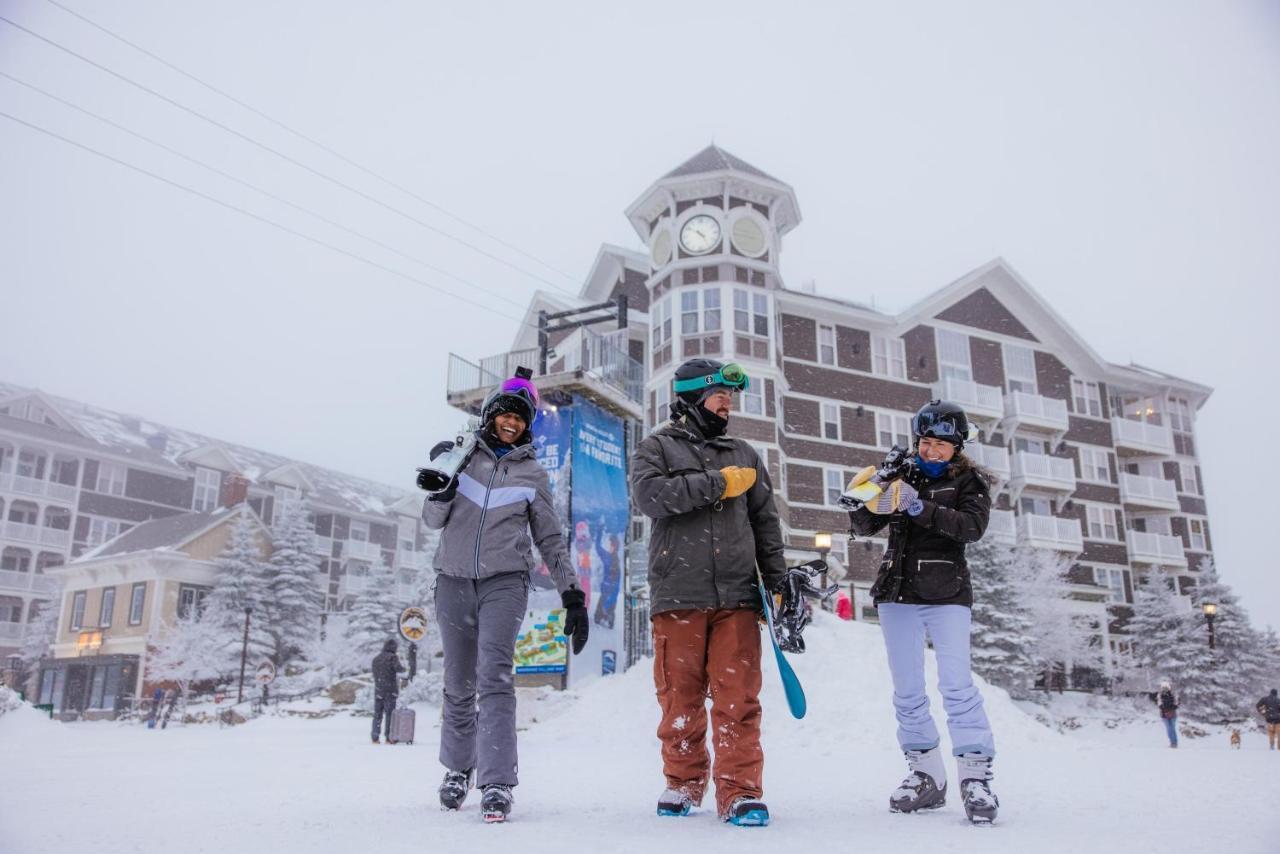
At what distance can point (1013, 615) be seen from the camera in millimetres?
28984

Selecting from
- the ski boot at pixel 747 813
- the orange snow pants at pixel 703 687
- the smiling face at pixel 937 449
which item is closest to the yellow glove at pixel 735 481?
the orange snow pants at pixel 703 687

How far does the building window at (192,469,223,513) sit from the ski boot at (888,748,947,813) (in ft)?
181

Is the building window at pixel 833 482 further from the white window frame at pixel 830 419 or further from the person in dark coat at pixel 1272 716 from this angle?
the person in dark coat at pixel 1272 716

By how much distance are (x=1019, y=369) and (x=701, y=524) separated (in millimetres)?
38791

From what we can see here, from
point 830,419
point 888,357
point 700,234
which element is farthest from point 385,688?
point 888,357

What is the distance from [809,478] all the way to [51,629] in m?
36.8

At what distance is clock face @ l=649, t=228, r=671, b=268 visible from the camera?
3256 centimetres

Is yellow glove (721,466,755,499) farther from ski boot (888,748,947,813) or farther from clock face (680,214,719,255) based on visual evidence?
clock face (680,214,719,255)

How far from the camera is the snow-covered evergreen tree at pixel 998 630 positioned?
2825 centimetres

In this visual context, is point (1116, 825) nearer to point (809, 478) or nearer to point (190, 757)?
point (190, 757)

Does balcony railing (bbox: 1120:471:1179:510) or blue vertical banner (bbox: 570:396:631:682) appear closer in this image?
blue vertical banner (bbox: 570:396:631:682)

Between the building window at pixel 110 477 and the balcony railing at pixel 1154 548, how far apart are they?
4997 cm

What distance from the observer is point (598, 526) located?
82.6 ft

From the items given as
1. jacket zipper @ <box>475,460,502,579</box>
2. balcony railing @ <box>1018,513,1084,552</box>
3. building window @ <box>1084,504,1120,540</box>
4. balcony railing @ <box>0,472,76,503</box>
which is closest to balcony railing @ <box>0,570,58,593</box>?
balcony railing @ <box>0,472,76,503</box>
